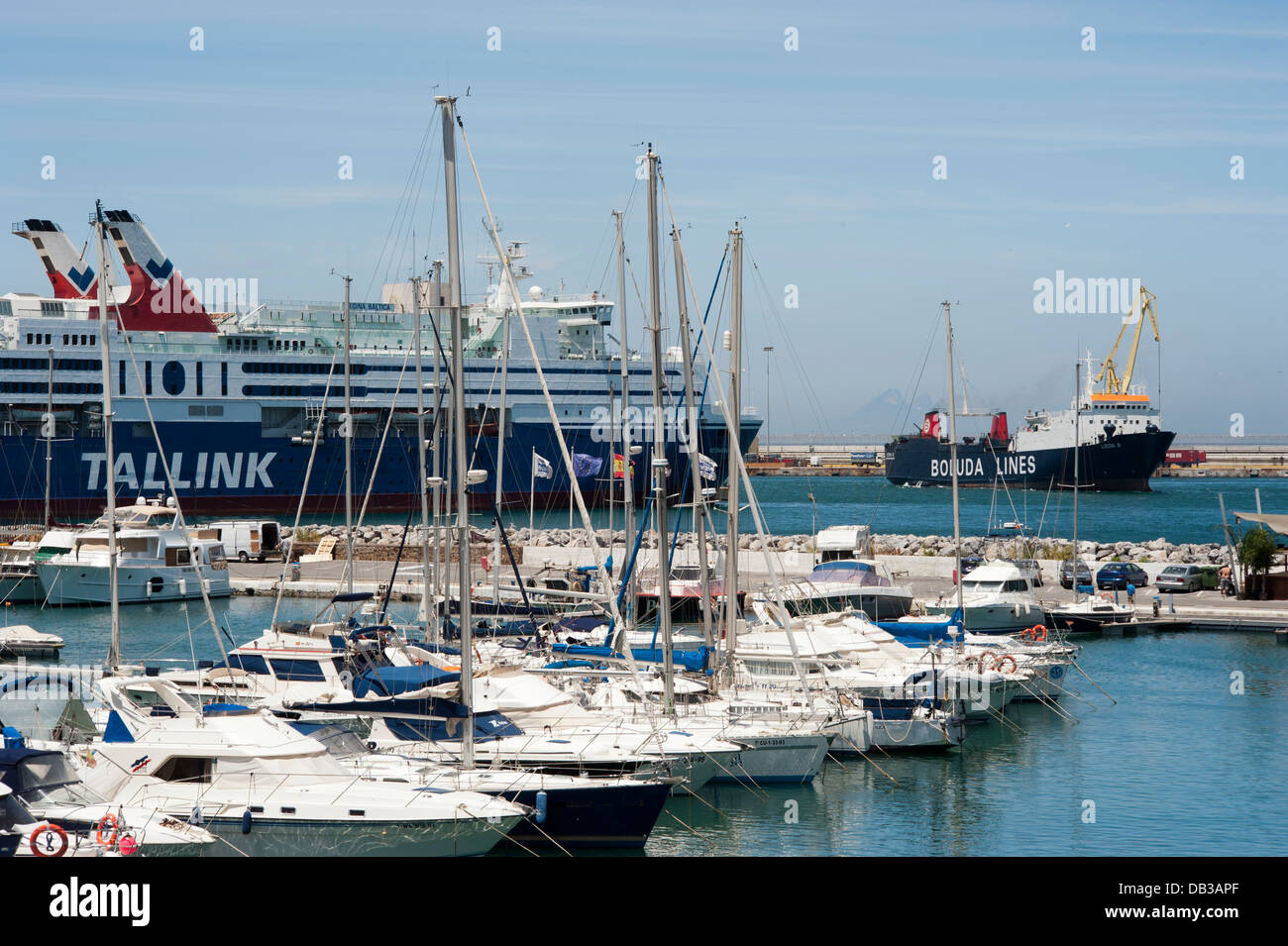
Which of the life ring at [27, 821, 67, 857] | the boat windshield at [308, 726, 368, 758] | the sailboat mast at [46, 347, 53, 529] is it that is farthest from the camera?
the sailboat mast at [46, 347, 53, 529]

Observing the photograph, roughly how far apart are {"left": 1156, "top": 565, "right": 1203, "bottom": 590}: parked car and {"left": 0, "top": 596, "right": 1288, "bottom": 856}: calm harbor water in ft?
29.7

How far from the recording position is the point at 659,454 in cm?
1598

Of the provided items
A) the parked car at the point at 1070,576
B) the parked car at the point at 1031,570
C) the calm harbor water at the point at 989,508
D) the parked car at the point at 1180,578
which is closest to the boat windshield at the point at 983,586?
the parked car at the point at 1031,570

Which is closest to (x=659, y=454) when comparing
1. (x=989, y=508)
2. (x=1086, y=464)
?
(x=989, y=508)

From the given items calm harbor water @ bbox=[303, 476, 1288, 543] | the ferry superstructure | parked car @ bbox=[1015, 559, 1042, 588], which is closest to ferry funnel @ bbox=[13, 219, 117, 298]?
the ferry superstructure

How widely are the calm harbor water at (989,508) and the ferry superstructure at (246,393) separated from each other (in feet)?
10.1

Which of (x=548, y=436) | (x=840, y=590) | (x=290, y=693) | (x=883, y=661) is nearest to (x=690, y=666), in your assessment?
(x=883, y=661)

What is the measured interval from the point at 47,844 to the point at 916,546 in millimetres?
34909

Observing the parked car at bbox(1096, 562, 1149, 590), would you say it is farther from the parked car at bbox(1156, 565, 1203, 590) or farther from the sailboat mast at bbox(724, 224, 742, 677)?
the sailboat mast at bbox(724, 224, 742, 677)

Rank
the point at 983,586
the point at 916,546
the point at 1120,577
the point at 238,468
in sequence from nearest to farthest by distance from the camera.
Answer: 1. the point at 983,586
2. the point at 1120,577
3. the point at 916,546
4. the point at 238,468

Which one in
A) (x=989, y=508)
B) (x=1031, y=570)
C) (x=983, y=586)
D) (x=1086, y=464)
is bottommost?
(x=989, y=508)

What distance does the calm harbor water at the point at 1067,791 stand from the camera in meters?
14.1

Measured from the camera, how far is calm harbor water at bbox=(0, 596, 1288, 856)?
14.1 metres

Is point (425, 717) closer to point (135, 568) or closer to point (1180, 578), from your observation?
point (135, 568)
